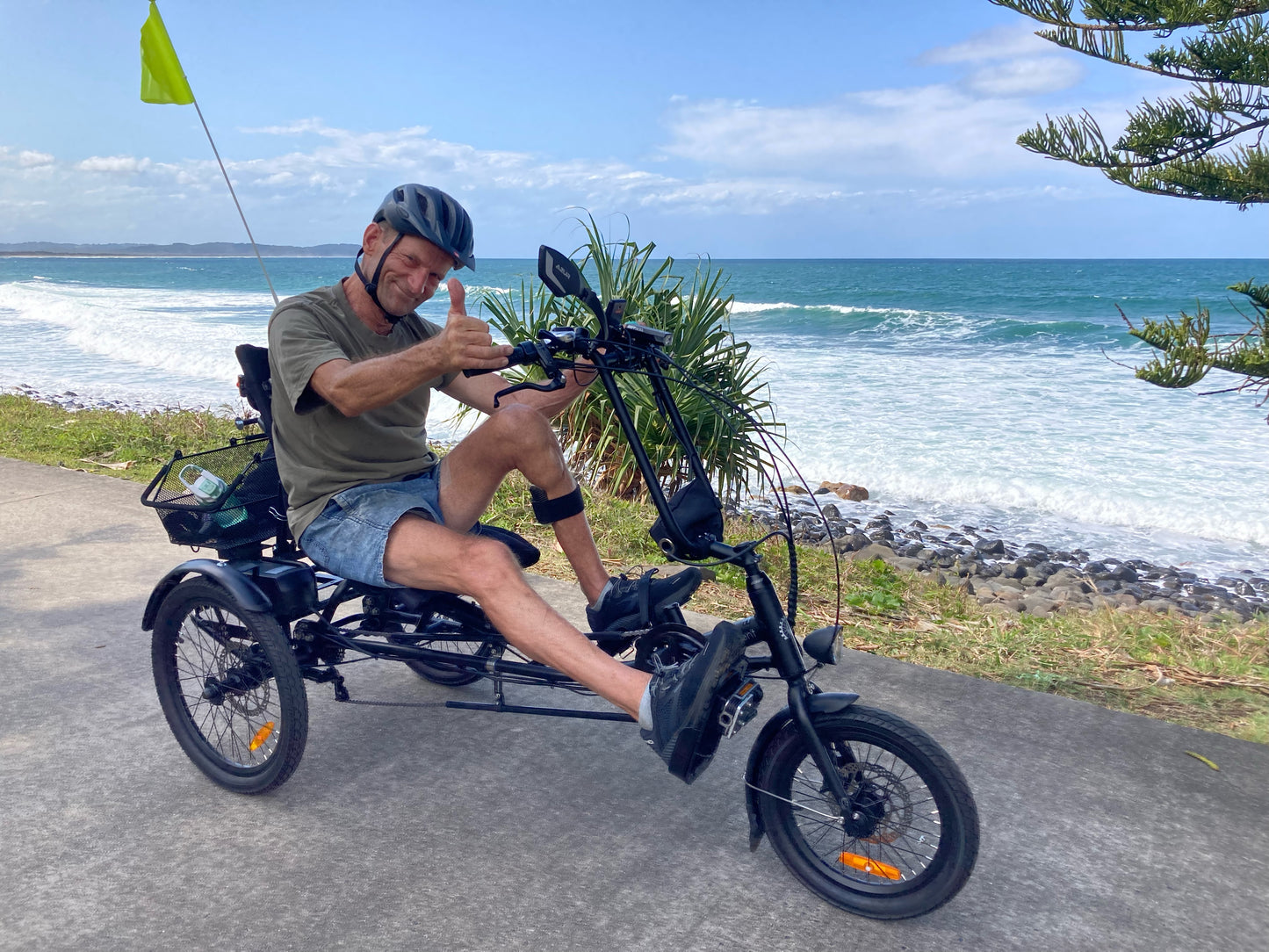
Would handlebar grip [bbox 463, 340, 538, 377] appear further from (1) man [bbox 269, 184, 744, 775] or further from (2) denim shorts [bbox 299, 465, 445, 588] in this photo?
(2) denim shorts [bbox 299, 465, 445, 588]

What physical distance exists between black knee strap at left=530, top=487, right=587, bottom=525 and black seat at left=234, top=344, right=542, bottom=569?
0.10m

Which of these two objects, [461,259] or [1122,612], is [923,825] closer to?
[461,259]

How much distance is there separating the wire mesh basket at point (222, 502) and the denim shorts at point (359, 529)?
217mm

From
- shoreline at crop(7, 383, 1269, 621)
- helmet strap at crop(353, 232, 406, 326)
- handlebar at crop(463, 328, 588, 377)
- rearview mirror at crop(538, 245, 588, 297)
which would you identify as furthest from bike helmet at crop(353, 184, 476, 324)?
shoreline at crop(7, 383, 1269, 621)

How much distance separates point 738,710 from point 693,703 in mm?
102

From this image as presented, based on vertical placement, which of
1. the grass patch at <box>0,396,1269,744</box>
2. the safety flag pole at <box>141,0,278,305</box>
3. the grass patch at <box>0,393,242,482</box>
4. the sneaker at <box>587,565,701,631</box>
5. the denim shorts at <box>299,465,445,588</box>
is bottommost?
the grass patch at <box>0,396,1269,744</box>

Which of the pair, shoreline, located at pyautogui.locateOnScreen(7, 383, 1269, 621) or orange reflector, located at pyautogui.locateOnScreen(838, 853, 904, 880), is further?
→ shoreline, located at pyautogui.locateOnScreen(7, 383, 1269, 621)

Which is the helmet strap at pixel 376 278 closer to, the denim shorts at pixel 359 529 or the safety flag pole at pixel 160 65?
the denim shorts at pixel 359 529

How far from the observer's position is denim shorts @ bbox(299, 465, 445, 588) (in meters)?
2.55

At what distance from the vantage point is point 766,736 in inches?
87.9

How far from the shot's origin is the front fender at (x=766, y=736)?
6.93 feet

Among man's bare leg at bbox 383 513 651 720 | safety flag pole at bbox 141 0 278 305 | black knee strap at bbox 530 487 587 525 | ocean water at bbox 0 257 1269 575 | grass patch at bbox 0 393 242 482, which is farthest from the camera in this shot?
ocean water at bbox 0 257 1269 575

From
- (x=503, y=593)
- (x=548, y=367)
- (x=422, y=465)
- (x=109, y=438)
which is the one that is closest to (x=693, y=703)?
(x=503, y=593)

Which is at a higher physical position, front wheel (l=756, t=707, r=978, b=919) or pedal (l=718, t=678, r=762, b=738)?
pedal (l=718, t=678, r=762, b=738)
